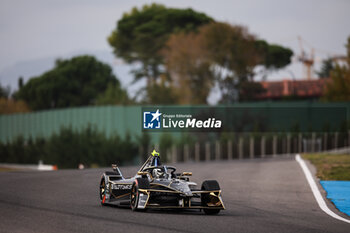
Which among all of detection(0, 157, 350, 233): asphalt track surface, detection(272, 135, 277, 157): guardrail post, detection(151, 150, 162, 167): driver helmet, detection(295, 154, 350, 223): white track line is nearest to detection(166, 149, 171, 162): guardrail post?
detection(272, 135, 277, 157): guardrail post

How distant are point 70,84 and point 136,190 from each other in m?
92.4

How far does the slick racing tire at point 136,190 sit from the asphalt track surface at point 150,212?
21 cm

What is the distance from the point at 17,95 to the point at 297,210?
10790 centimetres

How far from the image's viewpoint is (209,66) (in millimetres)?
83625

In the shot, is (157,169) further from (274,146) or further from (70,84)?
(70,84)

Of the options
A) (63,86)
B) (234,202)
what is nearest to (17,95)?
(63,86)

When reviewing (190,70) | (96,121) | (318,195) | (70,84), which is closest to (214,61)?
(190,70)

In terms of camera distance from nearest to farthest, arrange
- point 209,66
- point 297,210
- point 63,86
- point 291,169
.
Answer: point 297,210
point 291,169
point 209,66
point 63,86

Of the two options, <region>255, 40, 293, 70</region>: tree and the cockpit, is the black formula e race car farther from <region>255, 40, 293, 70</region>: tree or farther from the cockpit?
<region>255, 40, 293, 70</region>: tree

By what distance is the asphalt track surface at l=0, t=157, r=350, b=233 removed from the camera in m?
11.7

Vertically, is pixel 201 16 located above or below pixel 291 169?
above

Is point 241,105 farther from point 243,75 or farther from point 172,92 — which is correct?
point 172,92

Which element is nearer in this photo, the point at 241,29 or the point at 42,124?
the point at 42,124

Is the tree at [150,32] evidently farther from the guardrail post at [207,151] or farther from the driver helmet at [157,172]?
the driver helmet at [157,172]
